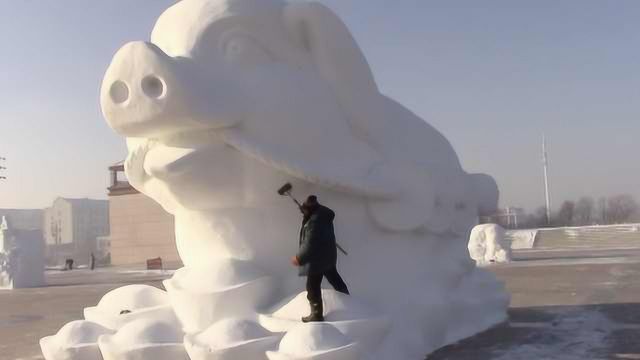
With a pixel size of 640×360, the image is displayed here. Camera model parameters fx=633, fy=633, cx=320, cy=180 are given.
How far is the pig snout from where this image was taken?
523 cm

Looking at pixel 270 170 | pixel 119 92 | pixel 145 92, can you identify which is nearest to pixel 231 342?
pixel 270 170

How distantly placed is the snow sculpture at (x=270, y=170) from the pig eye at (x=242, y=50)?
0.4 inches

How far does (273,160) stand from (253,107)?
0.51 metres

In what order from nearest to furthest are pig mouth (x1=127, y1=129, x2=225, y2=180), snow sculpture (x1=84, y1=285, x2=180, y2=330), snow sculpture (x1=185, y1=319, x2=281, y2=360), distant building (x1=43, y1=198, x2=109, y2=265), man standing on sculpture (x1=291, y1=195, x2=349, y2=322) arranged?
1. snow sculpture (x1=185, y1=319, x2=281, y2=360)
2. man standing on sculpture (x1=291, y1=195, x2=349, y2=322)
3. pig mouth (x1=127, y1=129, x2=225, y2=180)
4. snow sculpture (x1=84, y1=285, x2=180, y2=330)
5. distant building (x1=43, y1=198, x2=109, y2=265)

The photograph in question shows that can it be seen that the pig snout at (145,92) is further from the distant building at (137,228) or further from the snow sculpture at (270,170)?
the distant building at (137,228)

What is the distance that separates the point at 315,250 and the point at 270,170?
3.18 ft

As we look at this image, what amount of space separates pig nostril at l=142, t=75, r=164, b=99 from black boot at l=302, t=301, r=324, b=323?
217 cm

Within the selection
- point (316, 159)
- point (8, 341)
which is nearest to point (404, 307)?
point (316, 159)

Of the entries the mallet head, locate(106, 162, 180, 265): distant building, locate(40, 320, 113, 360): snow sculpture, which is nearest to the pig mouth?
the mallet head

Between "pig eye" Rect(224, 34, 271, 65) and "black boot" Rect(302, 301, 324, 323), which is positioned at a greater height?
"pig eye" Rect(224, 34, 271, 65)

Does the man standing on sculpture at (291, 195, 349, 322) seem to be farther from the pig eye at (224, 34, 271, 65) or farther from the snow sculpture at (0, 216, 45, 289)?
the snow sculpture at (0, 216, 45, 289)

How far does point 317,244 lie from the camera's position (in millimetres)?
5301

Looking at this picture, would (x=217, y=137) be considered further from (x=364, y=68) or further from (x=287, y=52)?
(x=364, y=68)

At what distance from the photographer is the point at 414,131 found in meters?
7.59
